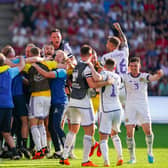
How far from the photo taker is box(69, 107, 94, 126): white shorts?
14.4 metres

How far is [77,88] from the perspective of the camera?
14.5m

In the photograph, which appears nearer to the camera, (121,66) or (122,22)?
(121,66)

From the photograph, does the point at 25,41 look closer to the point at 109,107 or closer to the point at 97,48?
the point at 97,48

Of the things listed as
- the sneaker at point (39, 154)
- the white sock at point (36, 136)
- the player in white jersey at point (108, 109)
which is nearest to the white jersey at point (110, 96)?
the player in white jersey at point (108, 109)

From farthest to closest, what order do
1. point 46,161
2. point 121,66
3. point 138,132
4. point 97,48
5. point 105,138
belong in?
point 97,48
point 138,132
point 121,66
point 46,161
point 105,138

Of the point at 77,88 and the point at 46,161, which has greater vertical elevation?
the point at 77,88

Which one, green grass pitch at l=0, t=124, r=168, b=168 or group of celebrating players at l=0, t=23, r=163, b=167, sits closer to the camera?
group of celebrating players at l=0, t=23, r=163, b=167

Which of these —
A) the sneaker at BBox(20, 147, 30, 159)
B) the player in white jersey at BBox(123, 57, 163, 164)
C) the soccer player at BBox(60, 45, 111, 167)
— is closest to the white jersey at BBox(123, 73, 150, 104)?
the player in white jersey at BBox(123, 57, 163, 164)

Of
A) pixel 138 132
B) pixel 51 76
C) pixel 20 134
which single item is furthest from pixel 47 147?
pixel 138 132

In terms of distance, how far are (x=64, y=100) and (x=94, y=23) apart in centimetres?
1437

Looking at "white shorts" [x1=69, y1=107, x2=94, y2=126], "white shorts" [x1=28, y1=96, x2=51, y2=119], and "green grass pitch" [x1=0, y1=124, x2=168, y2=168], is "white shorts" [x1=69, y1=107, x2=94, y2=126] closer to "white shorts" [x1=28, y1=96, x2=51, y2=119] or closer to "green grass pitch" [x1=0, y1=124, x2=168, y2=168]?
"green grass pitch" [x1=0, y1=124, x2=168, y2=168]

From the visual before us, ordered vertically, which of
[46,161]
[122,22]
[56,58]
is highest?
[122,22]

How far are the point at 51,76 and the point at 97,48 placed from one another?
13678mm

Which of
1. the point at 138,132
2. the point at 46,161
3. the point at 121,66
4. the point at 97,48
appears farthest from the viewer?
the point at 97,48
